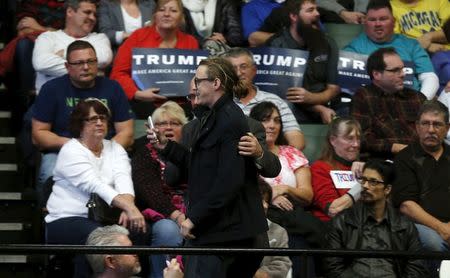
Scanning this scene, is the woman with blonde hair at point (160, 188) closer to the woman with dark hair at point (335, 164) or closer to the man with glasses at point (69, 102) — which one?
the man with glasses at point (69, 102)

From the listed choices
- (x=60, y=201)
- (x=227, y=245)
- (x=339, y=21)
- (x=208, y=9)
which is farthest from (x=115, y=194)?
(x=339, y=21)

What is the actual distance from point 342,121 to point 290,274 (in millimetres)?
1592

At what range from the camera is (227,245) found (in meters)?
6.91

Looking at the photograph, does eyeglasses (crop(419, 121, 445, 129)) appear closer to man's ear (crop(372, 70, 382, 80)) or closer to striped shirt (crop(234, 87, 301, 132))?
man's ear (crop(372, 70, 382, 80))

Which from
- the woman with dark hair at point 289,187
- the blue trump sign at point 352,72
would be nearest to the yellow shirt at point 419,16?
the blue trump sign at point 352,72

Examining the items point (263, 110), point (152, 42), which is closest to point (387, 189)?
point (263, 110)

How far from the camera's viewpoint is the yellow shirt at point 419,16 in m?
11.3

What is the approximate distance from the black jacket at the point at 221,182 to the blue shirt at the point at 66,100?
102 inches

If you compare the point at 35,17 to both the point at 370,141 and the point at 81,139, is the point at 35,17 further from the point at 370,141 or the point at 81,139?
the point at 370,141

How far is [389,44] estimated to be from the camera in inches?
424

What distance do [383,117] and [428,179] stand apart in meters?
0.80

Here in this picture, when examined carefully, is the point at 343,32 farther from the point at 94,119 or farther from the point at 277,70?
the point at 94,119

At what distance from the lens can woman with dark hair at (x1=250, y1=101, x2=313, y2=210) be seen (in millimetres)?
9203

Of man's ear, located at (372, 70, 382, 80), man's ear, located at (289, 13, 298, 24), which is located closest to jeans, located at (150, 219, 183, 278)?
man's ear, located at (372, 70, 382, 80)
